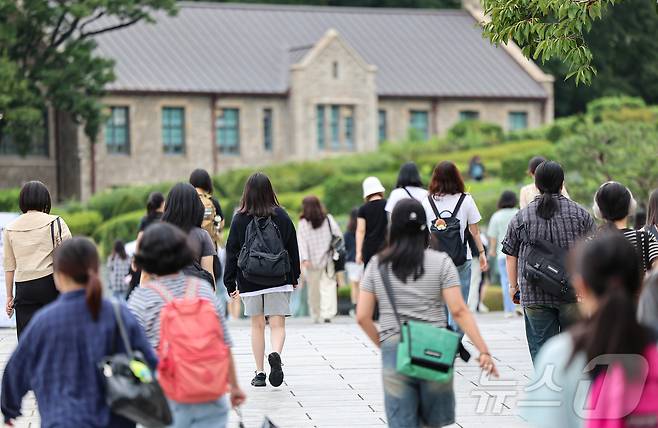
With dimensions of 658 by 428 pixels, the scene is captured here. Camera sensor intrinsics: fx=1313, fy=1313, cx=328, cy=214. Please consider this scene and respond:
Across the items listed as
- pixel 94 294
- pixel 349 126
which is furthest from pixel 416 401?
pixel 349 126

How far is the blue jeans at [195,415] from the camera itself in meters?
6.29

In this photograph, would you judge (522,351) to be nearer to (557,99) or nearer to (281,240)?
(281,240)

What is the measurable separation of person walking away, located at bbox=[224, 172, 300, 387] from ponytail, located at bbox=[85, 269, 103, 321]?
4.45 m

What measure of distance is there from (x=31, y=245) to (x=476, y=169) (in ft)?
106

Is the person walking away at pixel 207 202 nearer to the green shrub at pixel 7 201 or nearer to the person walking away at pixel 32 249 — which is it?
the person walking away at pixel 32 249

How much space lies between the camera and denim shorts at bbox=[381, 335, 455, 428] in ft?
21.4

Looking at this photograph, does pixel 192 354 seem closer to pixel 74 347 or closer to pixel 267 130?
pixel 74 347

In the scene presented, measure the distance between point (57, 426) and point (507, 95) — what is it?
164 feet

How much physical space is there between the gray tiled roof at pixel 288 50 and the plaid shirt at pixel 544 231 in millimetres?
39790

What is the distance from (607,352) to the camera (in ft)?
16.5

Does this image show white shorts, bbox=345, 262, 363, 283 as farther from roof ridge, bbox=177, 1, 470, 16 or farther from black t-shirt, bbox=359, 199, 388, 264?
roof ridge, bbox=177, 1, 470, 16

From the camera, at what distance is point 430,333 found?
645 centimetres

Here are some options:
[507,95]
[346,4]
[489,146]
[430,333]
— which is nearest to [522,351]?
[430,333]

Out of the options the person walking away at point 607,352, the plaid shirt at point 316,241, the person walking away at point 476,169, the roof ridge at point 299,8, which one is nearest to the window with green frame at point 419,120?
the roof ridge at point 299,8
